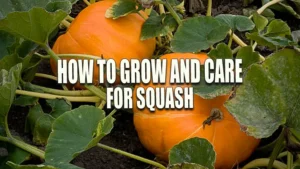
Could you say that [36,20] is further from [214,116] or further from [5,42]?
[214,116]

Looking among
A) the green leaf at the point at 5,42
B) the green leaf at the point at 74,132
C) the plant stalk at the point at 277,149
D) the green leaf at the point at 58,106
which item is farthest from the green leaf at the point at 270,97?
the green leaf at the point at 5,42

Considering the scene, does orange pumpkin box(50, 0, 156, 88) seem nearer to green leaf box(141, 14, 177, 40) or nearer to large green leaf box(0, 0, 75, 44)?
green leaf box(141, 14, 177, 40)

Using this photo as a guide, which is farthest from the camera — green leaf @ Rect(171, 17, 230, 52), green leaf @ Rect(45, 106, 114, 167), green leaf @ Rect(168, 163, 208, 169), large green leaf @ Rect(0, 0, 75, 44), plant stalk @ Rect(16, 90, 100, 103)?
plant stalk @ Rect(16, 90, 100, 103)

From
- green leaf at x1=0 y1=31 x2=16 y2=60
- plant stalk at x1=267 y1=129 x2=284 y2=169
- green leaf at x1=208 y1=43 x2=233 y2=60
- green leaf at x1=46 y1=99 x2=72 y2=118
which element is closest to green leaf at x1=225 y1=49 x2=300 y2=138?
plant stalk at x1=267 y1=129 x2=284 y2=169

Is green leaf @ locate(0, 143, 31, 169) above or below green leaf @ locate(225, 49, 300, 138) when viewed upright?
below

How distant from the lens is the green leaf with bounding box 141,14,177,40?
6.16 feet

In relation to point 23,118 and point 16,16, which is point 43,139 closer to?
point 23,118

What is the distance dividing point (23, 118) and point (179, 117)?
525 mm

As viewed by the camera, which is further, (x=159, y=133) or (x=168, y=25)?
(x=168, y=25)

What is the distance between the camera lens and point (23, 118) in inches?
76.7

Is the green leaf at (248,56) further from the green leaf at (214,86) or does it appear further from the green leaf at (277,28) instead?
the green leaf at (277,28)

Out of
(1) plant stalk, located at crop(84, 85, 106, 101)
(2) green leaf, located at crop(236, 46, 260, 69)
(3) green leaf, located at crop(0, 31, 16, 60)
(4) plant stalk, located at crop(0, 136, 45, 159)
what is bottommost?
(4) plant stalk, located at crop(0, 136, 45, 159)

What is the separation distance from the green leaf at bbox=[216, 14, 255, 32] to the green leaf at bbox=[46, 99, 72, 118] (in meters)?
0.48

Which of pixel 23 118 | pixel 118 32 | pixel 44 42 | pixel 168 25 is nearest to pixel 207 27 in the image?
pixel 168 25
